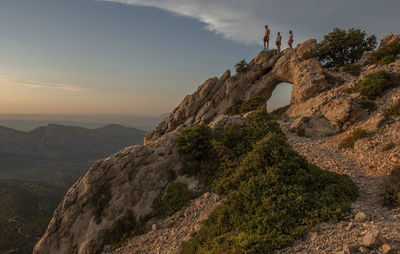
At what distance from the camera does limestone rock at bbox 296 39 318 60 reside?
3609cm

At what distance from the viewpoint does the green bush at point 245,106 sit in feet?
124

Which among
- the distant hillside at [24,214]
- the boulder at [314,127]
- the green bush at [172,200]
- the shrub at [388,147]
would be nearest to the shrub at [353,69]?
the boulder at [314,127]

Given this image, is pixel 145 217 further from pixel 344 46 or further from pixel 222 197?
pixel 344 46

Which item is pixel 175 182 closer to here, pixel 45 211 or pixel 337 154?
pixel 337 154

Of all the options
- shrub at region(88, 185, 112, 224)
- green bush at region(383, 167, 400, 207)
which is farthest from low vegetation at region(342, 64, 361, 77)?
shrub at region(88, 185, 112, 224)

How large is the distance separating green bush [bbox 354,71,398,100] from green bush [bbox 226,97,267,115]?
16134 millimetres

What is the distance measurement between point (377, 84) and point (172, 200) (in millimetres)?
24108

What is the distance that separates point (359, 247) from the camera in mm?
6570

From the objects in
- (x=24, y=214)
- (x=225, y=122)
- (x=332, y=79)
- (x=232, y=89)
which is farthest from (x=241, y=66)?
(x=24, y=214)

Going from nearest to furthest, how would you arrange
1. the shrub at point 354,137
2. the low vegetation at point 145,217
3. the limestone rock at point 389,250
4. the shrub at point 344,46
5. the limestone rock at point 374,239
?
the limestone rock at point 389,250 → the limestone rock at point 374,239 → the low vegetation at point 145,217 → the shrub at point 354,137 → the shrub at point 344,46

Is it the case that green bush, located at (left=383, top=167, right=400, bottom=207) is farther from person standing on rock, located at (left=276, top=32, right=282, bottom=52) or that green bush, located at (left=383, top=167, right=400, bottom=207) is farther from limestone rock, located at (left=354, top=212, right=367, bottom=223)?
person standing on rock, located at (left=276, top=32, right=282, bottom=52)

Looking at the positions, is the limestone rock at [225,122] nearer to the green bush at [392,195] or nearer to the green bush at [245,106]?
the green bush at [392,195]

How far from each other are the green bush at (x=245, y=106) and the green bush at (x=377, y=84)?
16.1 meters

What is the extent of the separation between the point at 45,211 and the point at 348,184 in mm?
141191
